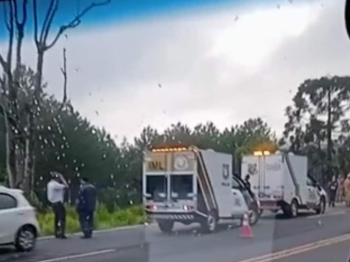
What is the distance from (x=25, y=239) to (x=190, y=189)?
1.03m

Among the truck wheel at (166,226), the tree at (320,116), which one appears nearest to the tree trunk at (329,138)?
the tree at (320,116)

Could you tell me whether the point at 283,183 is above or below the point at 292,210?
above

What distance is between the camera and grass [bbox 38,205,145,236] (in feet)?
15.9

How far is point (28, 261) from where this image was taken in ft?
15.9

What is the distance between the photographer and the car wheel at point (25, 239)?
497 centimetres

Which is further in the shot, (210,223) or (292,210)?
(210,223)

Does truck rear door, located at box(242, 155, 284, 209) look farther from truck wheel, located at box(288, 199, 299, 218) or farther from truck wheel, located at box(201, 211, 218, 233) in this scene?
truck wheel, located at box(201, 211, 218, 233)

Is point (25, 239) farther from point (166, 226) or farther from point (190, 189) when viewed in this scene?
point (190, 189)

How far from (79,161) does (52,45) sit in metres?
0.70

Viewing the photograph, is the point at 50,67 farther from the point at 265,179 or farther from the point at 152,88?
the point at 265,179

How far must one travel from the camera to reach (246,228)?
468cm

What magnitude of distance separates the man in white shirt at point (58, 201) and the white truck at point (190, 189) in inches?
21.5

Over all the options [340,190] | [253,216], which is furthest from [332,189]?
[253,216]

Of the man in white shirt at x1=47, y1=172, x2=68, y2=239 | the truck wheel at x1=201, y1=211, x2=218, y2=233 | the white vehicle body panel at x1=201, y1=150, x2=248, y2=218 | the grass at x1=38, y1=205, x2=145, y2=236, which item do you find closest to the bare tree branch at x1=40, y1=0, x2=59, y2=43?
the man in white shirt at x1=47, y1=172, x2=68, y2=239
